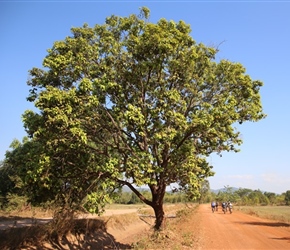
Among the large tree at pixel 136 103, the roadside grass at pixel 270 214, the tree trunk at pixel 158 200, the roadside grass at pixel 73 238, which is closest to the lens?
the large tree at pixel 136 103

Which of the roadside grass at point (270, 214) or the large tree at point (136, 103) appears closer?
the large tree at point (136, 103)

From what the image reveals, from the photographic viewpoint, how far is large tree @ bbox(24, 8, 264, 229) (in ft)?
52.0

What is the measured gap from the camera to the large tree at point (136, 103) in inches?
623

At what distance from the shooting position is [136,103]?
59.8 feet

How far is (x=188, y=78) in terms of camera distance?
1827 cm

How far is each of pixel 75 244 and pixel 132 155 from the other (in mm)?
11174

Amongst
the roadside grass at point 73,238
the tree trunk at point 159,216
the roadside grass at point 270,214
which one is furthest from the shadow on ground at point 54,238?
the roadside grass at point 270,214

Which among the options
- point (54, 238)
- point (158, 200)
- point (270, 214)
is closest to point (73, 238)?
point (54, 238)

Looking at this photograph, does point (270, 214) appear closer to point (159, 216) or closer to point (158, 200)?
point (159, 216)

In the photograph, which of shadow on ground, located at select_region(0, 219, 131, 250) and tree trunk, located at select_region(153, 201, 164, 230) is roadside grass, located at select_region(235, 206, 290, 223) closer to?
tree trunk, located at select_region(153, 201, 164, 230)

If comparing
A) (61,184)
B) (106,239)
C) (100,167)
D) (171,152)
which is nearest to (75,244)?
(106,239)

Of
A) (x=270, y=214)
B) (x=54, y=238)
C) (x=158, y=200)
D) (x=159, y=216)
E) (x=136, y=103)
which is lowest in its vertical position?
(x=54, y=238)

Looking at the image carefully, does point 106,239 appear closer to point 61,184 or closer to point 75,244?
point 75,244

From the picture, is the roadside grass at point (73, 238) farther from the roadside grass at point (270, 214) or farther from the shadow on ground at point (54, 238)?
the roadside grass at point (270, 214)
